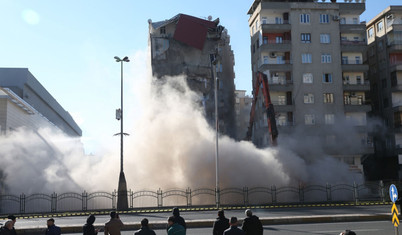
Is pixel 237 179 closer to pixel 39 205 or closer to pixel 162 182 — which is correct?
pixel 162 182

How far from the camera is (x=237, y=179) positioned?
35.2 m

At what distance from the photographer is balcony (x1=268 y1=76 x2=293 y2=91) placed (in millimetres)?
49594

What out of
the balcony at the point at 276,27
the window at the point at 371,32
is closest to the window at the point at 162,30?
the balcony at the point at 276,27

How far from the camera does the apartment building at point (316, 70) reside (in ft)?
161

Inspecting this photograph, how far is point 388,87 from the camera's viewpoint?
51.6 m

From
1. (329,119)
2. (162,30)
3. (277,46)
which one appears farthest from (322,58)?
(162,30)

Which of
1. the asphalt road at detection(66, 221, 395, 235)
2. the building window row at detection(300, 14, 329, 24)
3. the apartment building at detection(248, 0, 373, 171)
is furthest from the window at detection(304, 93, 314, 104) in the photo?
the asphalt road at detection(66, 221, 395, 235)

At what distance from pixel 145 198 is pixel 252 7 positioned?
3364cm

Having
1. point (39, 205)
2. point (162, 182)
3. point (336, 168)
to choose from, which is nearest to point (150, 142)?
point (162, 182)

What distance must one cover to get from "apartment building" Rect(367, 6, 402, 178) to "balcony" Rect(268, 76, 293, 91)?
12.5 m

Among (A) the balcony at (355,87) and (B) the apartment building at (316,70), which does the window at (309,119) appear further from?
(A) the balcony at (355,87)

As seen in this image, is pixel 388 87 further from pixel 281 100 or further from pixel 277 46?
pixel 277 46

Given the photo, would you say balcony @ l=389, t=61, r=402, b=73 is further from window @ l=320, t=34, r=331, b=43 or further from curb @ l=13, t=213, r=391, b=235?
curb @ l=13, t=213, r=391, b=235

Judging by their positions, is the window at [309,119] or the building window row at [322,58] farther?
the building window row at [322,58]
